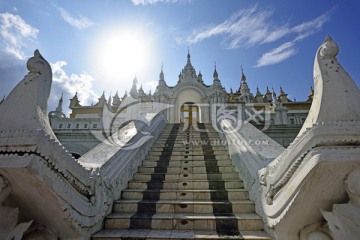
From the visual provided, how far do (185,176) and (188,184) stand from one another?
13.8 inches

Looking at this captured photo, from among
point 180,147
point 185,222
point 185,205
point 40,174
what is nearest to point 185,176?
point 185,205

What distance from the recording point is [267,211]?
242 centimetres

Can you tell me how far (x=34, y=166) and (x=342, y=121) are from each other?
2831 mm

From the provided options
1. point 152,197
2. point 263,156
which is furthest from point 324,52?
point 152,197

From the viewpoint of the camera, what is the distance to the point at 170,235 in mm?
2455

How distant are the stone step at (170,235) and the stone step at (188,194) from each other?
0.74 metres

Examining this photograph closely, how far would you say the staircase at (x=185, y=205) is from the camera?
2574 millimetres

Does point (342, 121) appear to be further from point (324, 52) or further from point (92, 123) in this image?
point (92, 123)

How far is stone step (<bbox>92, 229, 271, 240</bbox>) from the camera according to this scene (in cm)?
239

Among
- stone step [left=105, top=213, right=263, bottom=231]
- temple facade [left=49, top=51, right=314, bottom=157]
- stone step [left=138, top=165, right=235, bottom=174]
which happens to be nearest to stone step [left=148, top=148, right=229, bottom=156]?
stone step [left=138, top=165, right=235, bottom=174]

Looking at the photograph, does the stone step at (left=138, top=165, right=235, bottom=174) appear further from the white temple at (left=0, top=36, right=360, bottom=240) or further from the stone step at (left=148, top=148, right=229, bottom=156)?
the stone step at (left=148, top=148, right=229, bottom=156)

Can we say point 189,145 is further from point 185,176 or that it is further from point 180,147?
point 185,176

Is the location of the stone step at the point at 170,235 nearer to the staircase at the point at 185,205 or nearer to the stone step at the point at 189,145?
the staircase at the point at 185,205

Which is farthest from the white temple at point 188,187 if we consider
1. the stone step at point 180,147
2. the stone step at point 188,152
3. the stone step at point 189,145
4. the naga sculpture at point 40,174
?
the stone step at point 189,145
